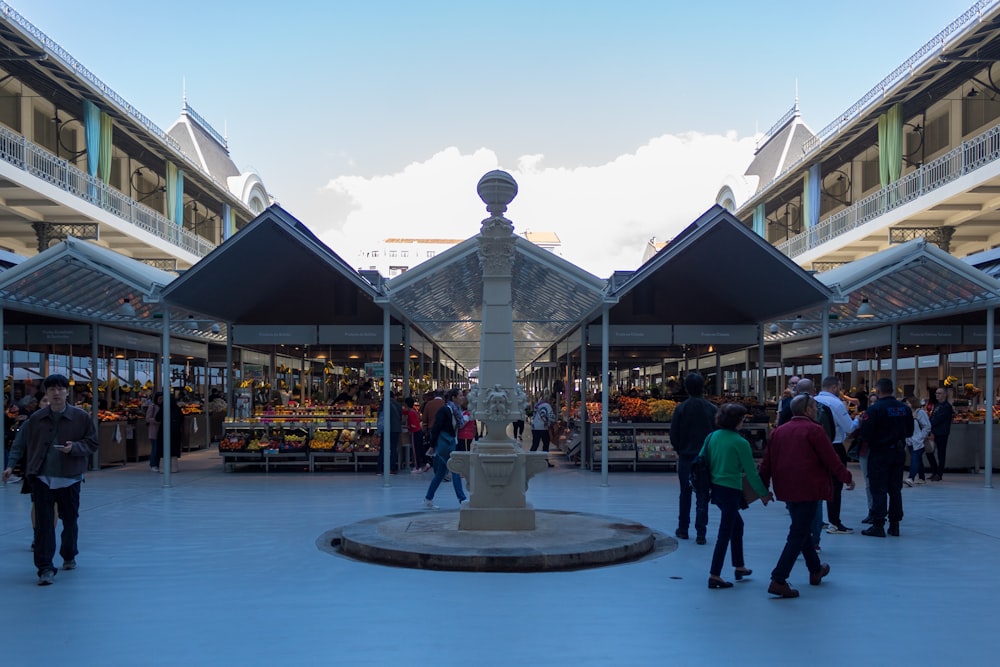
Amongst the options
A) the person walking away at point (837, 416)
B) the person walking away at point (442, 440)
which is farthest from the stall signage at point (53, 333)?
the person walking away at point (837, 416)

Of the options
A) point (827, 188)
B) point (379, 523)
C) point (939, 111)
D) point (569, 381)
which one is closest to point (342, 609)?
point (379, 523)

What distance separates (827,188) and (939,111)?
992 centimetres

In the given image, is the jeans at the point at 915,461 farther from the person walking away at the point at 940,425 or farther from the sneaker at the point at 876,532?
the sneaker at the point at 876,532

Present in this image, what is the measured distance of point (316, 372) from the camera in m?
26.3

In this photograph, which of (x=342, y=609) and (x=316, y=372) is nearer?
(x=342, y=609)

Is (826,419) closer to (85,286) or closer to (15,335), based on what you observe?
(85,286)

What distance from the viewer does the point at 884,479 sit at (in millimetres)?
9977

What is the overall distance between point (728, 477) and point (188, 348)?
17.7 metres

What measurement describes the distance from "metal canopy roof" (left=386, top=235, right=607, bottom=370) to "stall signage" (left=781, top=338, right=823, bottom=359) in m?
6.42

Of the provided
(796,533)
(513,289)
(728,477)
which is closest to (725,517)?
(728,477)

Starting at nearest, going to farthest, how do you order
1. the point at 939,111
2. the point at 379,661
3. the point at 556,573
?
1. the point at 379,661
2. the point at 556,573
3. the point at 939,111

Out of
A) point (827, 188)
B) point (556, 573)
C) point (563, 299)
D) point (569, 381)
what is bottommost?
point (556, 573)

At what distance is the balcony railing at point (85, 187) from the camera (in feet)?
80.0

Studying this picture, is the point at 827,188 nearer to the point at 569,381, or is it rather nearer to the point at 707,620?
the point at 569,381
